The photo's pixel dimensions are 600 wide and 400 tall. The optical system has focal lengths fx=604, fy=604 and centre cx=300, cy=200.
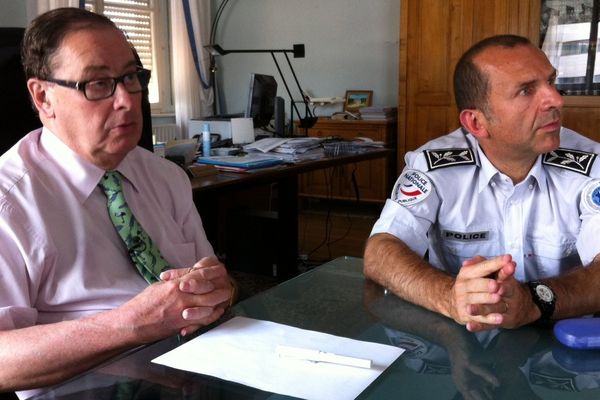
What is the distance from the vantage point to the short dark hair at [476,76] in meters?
1.38

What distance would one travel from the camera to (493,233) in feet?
4.51

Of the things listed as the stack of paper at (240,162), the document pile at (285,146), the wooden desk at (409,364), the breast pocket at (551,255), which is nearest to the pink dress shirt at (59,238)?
the wooden desk at (409,364)

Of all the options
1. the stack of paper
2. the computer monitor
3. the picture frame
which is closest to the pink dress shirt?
the stack of paper

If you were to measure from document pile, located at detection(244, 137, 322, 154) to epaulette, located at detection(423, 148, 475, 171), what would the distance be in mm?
1325

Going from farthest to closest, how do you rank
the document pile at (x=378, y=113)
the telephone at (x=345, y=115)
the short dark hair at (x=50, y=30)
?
the telephone at (x=345, y=115) < the document pile at (x=378, y=113) < the short dark hair at (x=50, y=30)

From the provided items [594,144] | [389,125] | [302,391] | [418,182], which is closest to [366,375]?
[302,391]

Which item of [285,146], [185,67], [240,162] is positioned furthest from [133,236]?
[185,67]

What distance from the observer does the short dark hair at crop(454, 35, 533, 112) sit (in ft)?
4.53

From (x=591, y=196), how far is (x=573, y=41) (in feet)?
10.4

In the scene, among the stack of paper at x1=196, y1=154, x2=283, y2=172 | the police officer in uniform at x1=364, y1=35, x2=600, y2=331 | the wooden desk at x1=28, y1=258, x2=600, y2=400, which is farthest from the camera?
the stack of paper at x1=196, y1=154, x2=283, y2=172

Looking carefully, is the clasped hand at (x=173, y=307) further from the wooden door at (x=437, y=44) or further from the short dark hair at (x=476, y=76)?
the wooden door at (x=437, y=44)

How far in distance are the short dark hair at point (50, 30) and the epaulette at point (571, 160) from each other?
3.25 ft

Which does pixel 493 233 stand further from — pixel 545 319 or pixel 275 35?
pixel 275 35

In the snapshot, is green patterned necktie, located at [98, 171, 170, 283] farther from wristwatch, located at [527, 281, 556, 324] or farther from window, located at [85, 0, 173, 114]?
window, located at [85, 0, 173, 114]
